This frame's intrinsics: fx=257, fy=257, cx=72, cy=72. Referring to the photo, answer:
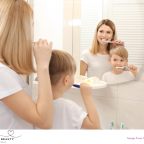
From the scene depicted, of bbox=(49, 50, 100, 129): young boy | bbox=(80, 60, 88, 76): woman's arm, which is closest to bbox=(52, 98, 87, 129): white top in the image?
bbox=(49, 50, 100, 129): young boy

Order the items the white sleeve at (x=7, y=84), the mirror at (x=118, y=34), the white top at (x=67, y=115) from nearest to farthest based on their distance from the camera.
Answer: the white sleeve at (x=7, y=84)
the white top at (x=67, y=115)
the mirror at (x=118, y=34)

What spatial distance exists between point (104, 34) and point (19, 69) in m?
0.29

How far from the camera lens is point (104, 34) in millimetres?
706

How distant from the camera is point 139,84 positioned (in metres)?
0.71

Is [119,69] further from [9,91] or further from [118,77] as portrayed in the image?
[9,91]

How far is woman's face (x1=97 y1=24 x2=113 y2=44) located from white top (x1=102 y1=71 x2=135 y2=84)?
98 mm

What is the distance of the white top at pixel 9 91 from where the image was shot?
47 cm

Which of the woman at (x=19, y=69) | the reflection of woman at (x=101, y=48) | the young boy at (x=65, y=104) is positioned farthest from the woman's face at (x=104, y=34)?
the woman at (x=19, y=69)

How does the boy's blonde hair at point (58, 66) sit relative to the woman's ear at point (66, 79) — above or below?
above

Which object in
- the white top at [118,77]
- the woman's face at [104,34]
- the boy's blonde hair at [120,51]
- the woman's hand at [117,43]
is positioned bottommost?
the white top at [118,77]

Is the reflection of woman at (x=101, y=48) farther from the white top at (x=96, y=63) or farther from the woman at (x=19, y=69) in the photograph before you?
the woman at (x=19, y=69)

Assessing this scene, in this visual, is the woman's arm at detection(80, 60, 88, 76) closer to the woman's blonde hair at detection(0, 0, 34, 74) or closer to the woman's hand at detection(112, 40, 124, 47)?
the woman's hand at detection(112, 40, 124, 47)

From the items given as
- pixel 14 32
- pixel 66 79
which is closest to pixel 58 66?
pixel 66 79
